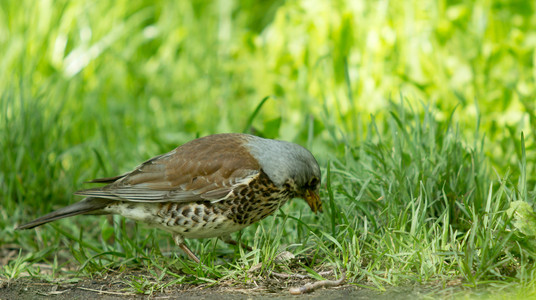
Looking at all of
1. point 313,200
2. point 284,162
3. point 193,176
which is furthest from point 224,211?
point 313,200

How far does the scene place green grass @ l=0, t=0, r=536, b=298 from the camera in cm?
363

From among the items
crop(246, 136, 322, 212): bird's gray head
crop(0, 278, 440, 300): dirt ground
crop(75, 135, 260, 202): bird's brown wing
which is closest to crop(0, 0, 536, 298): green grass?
crop(0, 278, 440, 300): dirt ground

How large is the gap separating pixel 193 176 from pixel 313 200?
0.78 meters

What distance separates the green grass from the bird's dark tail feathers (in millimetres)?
153

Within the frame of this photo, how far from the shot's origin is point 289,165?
403cm

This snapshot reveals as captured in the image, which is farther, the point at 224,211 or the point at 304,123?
the point at 304,123

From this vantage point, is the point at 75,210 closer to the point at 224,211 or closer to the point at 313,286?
the point at 224,211

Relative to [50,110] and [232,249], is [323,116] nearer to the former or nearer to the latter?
[232,249]

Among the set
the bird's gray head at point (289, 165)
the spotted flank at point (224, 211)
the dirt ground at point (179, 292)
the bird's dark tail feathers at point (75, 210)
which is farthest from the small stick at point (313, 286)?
the bird's dark tail feathers at point (75, 210)

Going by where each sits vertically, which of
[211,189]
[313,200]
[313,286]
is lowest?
[313,286]

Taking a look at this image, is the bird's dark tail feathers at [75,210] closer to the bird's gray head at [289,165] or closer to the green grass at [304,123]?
the green grass at [304,123]

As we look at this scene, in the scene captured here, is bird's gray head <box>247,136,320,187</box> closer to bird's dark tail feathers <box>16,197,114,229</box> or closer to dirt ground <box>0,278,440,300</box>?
dirt ground <box>0,278,440,300</box>

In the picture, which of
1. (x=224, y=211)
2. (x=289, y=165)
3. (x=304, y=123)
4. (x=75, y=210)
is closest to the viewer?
(x=224, y=211)

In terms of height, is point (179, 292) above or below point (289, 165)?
below
